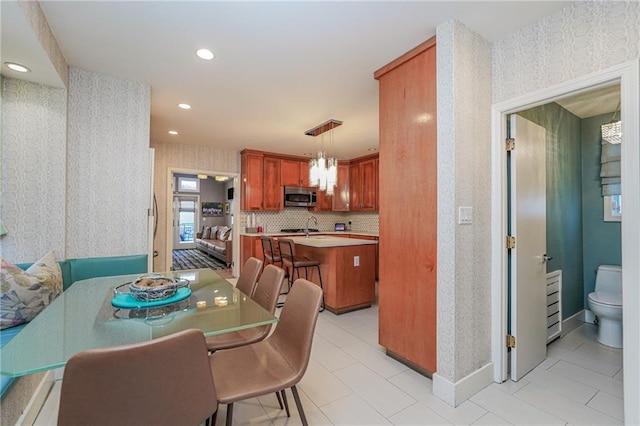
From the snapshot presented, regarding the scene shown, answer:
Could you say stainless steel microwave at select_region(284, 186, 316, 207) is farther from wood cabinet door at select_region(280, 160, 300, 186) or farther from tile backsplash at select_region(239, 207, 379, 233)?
tile backsplash at select_region(239, 207, 379, 233)

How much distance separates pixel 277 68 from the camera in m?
2.58

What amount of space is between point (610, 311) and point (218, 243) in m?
7.76

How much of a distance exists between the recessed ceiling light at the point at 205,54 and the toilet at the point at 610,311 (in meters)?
4.15

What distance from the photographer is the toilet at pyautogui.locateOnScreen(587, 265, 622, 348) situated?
8.73ft

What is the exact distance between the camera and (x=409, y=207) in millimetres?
2268

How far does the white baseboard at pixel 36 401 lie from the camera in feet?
5.38

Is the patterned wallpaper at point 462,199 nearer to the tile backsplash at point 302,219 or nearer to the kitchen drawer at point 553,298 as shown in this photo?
the kitchen drawer at point 553,298

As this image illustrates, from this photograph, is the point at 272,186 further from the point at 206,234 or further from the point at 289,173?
the point at 206,234

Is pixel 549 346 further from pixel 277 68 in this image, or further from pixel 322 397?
pixel 277 68

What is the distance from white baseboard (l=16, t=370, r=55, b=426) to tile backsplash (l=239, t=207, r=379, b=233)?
3.85m

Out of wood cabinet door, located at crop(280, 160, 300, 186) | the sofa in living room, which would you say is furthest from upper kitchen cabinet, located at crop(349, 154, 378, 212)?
the sofa in living room

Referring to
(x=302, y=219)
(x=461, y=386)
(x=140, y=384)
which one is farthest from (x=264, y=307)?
(x=302, y=219)

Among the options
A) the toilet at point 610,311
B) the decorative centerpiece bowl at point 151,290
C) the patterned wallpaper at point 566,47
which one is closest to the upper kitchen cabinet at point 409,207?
the patterned wallpaper at point 566,47

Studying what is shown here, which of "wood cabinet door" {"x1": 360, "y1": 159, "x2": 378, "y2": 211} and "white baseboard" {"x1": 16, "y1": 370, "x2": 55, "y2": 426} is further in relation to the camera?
"wood cabinet door" {"x1": 360, "y1": 159, "x2": 378, "y2": 211}
